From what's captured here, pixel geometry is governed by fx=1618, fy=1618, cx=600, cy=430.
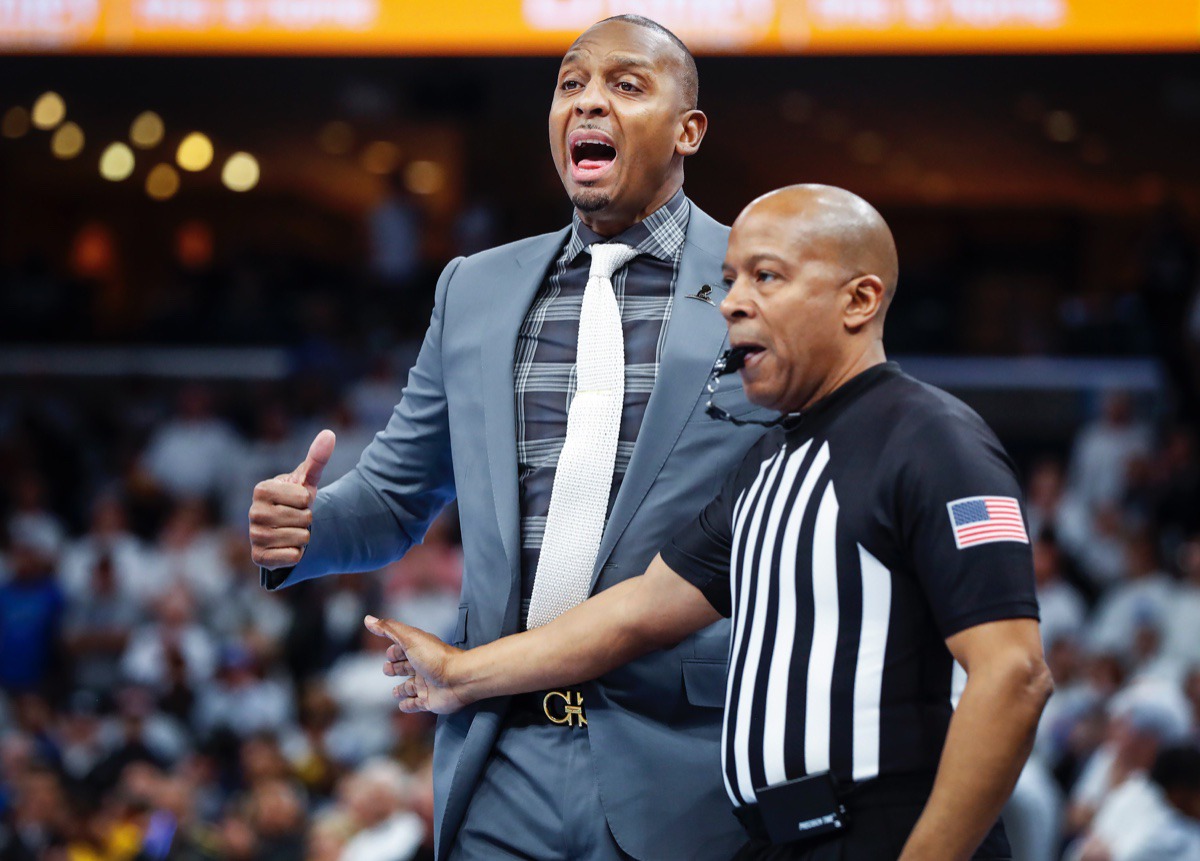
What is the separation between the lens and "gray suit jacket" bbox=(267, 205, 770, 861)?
2285mm

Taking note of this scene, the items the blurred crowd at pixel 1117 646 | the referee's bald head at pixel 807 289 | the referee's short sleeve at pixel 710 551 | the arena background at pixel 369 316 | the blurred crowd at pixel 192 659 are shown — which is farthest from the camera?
the arena background at pixel 369 316

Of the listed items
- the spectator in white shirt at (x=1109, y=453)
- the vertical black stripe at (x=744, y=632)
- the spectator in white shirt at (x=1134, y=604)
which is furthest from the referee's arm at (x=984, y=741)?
the spectator in white shirt at (x=1109, y=453)

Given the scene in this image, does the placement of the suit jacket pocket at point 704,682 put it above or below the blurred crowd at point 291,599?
above

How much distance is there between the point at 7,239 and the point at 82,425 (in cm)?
419

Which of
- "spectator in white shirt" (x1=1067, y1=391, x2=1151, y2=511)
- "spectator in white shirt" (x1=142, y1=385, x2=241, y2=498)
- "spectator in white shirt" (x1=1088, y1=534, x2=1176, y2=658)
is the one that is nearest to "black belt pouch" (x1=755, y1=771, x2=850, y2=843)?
"spectator in white shirt" (x1=1088, y1=534, x2=1176, y2=658)

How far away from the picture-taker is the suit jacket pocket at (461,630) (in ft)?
8.07

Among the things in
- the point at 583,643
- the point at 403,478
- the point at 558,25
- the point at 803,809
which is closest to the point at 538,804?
the point at 583,643

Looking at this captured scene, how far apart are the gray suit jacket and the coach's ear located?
363 millimetres

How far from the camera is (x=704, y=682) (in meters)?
2.32

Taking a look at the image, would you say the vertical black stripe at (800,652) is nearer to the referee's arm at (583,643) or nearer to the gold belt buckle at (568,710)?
the referee's arm at (583,643)

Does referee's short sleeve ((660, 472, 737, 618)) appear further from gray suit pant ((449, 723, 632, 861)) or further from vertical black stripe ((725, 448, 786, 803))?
gray suit pant ((449, 723, 632, 861))

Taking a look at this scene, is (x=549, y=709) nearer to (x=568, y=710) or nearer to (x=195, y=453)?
(x=568, y=710)

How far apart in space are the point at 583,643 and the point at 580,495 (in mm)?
231

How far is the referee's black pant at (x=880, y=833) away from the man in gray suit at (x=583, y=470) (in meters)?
0.40
